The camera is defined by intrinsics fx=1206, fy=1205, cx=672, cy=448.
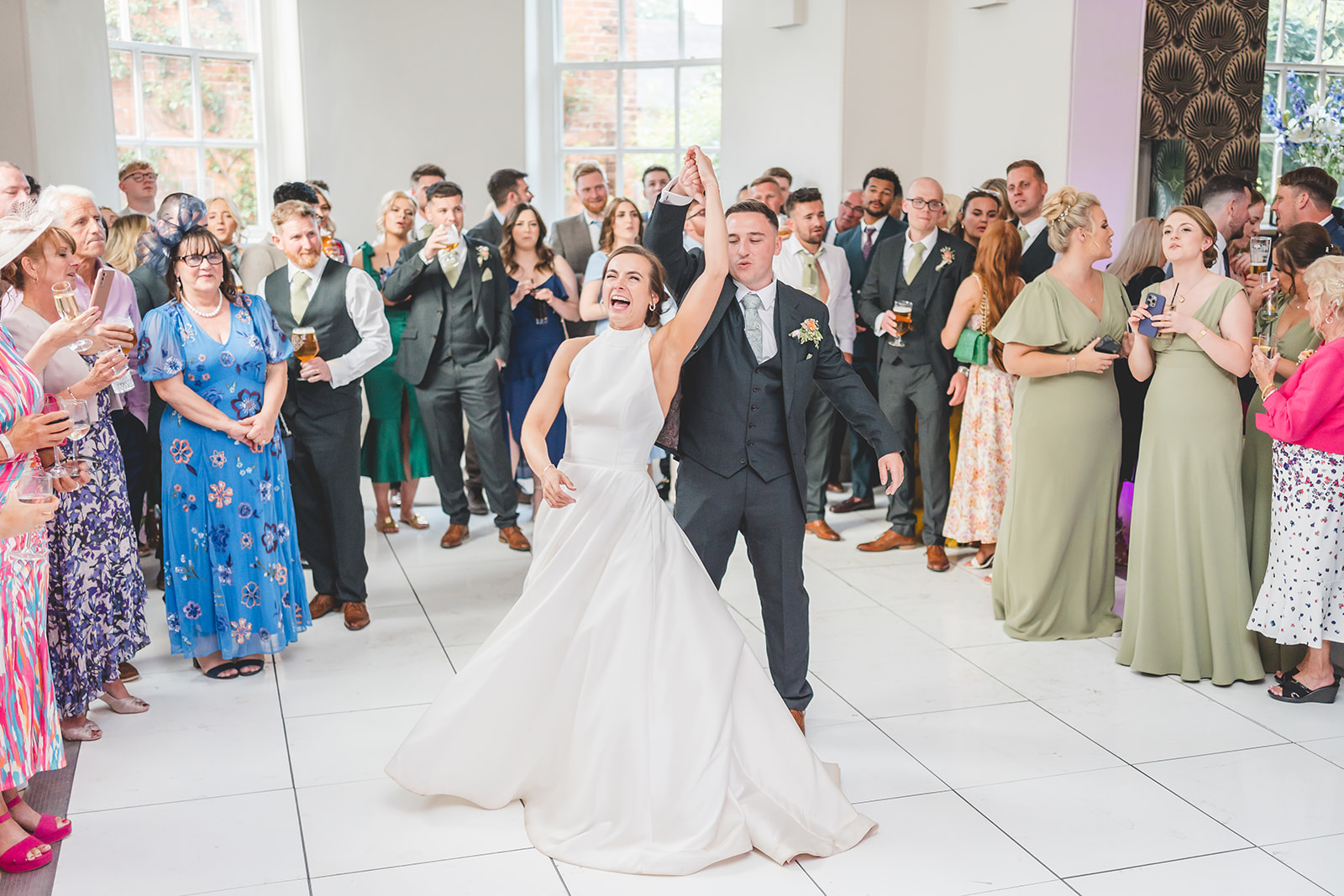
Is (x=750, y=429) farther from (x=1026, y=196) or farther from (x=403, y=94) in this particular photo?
(x=403, y=94)

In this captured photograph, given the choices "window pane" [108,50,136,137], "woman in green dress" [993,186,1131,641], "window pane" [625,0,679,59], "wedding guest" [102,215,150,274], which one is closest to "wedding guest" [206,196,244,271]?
"wedding guest" [102,215,150,274]

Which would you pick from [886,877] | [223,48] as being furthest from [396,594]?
[223,48]

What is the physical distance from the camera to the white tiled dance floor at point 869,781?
314cm

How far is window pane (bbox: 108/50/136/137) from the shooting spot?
1030 cm

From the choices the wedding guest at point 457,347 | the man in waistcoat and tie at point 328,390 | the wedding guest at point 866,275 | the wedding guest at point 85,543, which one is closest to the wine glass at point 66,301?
the wedding guest at point 85,543

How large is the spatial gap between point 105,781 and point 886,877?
2384mm

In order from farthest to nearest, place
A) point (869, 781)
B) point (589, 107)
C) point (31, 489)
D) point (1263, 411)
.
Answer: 1. point (589, 107)
2. point (1263, 411)
3. point (869, 781)
4. point (31, 489)

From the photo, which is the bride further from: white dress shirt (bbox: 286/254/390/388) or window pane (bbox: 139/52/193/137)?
window pane (bbox: 139/52/193/137)

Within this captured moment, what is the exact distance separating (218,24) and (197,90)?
24.5 inches

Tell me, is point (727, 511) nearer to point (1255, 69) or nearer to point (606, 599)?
point (606, 599)

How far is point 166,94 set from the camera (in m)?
10.6

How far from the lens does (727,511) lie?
150 inches

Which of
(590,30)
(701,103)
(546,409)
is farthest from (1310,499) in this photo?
(590,30)

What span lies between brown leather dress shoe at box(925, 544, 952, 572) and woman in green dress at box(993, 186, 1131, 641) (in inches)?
35.5
